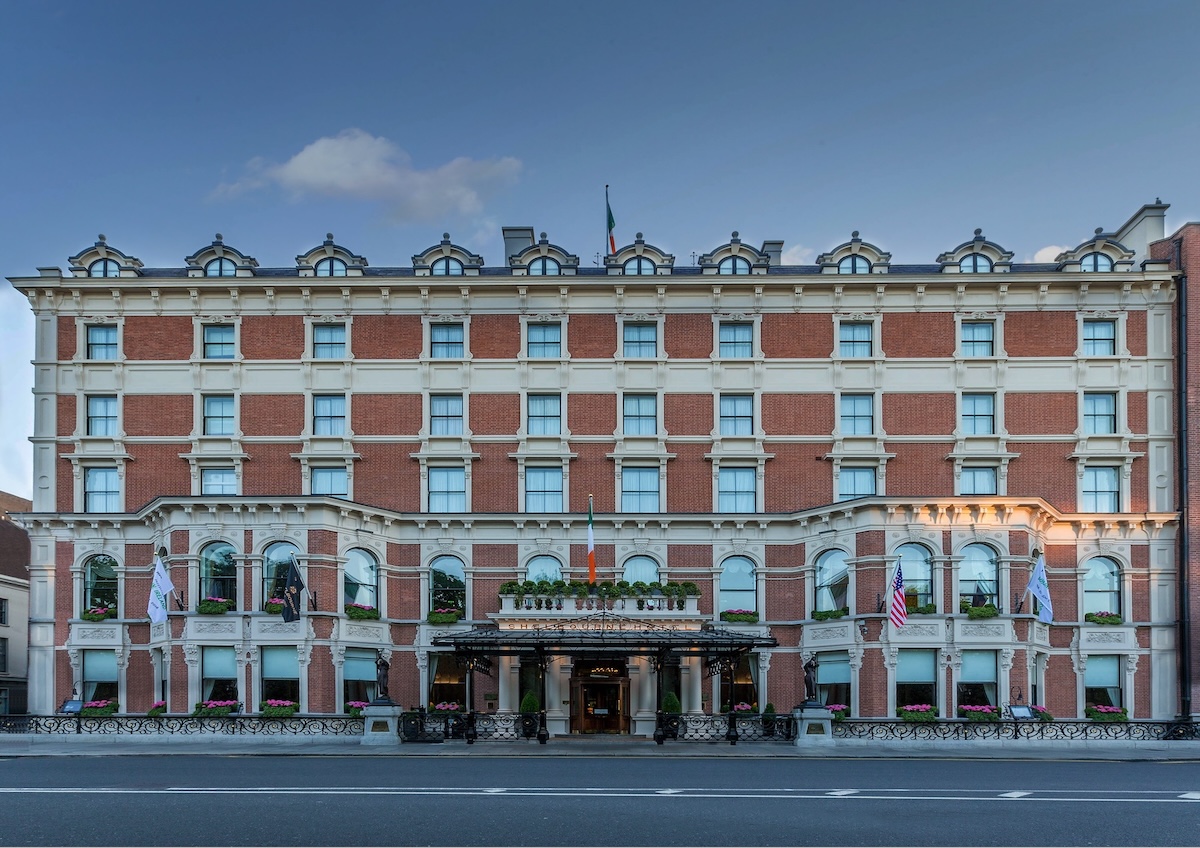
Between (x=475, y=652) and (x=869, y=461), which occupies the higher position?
(x=869, y=461)

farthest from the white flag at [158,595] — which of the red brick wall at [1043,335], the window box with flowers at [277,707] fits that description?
the red brick wall at [1043,335]

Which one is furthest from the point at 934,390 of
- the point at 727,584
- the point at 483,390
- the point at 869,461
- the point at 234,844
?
the point at 234,844

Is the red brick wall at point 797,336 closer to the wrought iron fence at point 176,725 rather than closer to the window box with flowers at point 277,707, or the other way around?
the wrought iron fence at point 176,725

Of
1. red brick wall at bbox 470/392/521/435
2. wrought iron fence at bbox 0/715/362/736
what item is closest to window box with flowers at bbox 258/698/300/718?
wrought iron fence at bbox 0/715/362/736

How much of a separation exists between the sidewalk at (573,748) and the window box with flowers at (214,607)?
14.6 ft

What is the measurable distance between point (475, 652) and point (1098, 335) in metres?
25.5

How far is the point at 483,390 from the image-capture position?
137ft

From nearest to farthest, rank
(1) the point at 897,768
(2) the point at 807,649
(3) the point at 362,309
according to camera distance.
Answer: (1) the point at 897,768, (2) the point at 807,649, (3) the point at 362,309

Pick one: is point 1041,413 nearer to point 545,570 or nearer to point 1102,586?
point 1102,586

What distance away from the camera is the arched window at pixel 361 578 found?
3891 cm

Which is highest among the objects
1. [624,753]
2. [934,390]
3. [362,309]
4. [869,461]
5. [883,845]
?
[362,309]

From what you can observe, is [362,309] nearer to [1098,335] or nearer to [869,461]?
[869,461]

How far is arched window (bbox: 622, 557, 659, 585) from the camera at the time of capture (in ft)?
134

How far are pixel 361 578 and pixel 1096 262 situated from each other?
96.2ft
